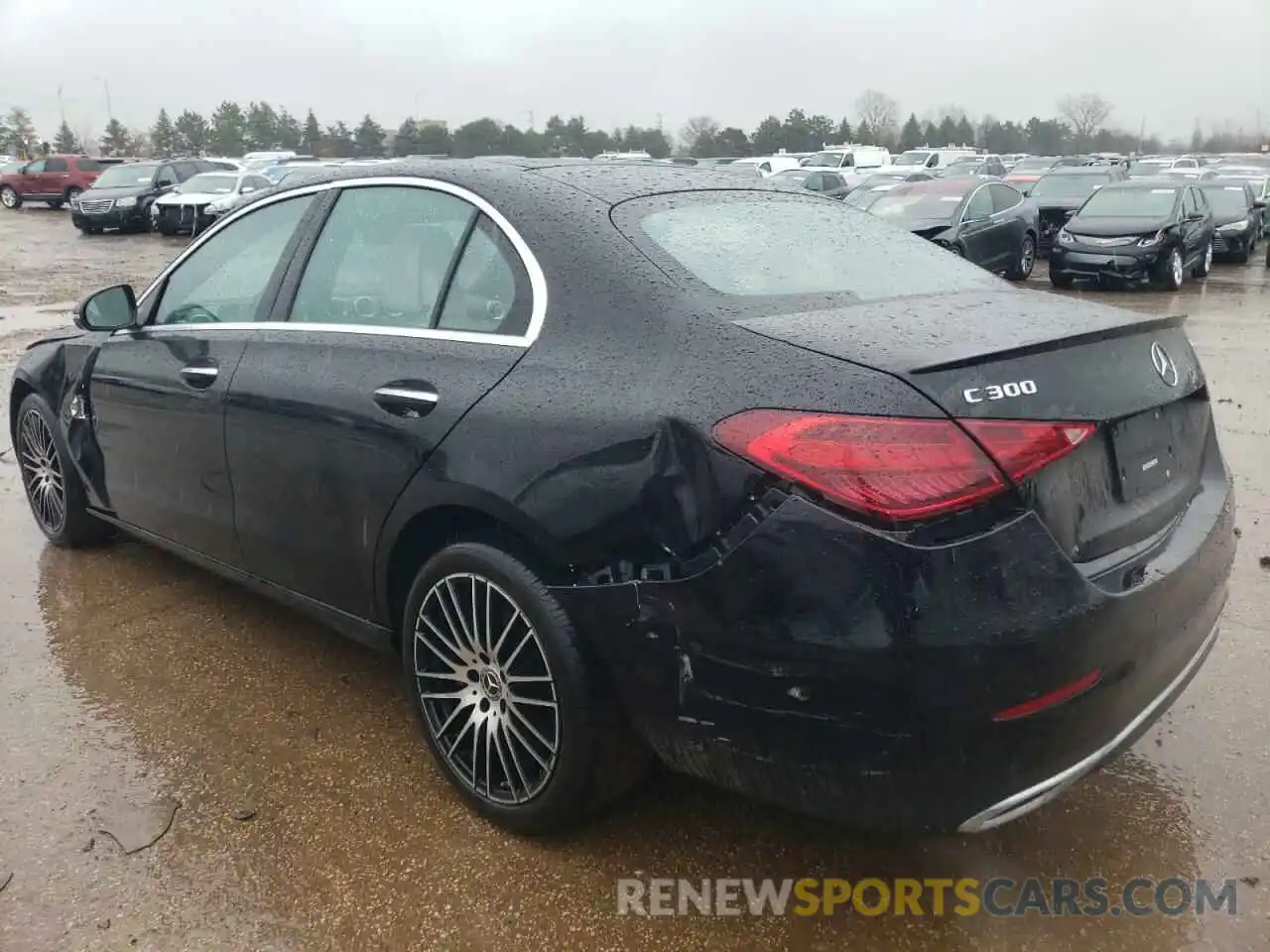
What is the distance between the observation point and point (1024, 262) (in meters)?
16.4

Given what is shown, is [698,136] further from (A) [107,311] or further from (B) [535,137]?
(A) [107,311]

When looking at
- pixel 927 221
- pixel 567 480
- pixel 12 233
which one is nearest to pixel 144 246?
pixel 12 233

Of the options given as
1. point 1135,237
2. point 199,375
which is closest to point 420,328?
point 199,375

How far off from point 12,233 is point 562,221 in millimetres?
30491

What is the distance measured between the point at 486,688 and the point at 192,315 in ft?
6.74

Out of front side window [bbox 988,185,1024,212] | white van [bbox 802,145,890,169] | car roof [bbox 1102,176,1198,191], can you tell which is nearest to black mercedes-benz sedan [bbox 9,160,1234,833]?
front side window [bbox 988,185,1024,212]

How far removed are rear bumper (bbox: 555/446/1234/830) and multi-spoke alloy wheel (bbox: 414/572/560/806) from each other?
34 cm

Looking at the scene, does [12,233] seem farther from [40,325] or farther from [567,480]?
[567,480]

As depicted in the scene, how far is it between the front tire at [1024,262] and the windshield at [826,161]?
19228mm

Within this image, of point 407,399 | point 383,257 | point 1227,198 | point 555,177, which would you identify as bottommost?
point 407,399

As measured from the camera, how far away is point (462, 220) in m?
2.99

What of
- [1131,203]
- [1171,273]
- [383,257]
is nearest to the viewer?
[383,257]

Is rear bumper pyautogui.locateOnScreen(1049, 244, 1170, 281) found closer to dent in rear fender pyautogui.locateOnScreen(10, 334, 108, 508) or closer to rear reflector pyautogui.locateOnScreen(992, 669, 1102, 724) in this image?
dent in rear fender pyautogui.locateOnScreen(10, 334, 108, 508)

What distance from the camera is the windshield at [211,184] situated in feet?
81.5
